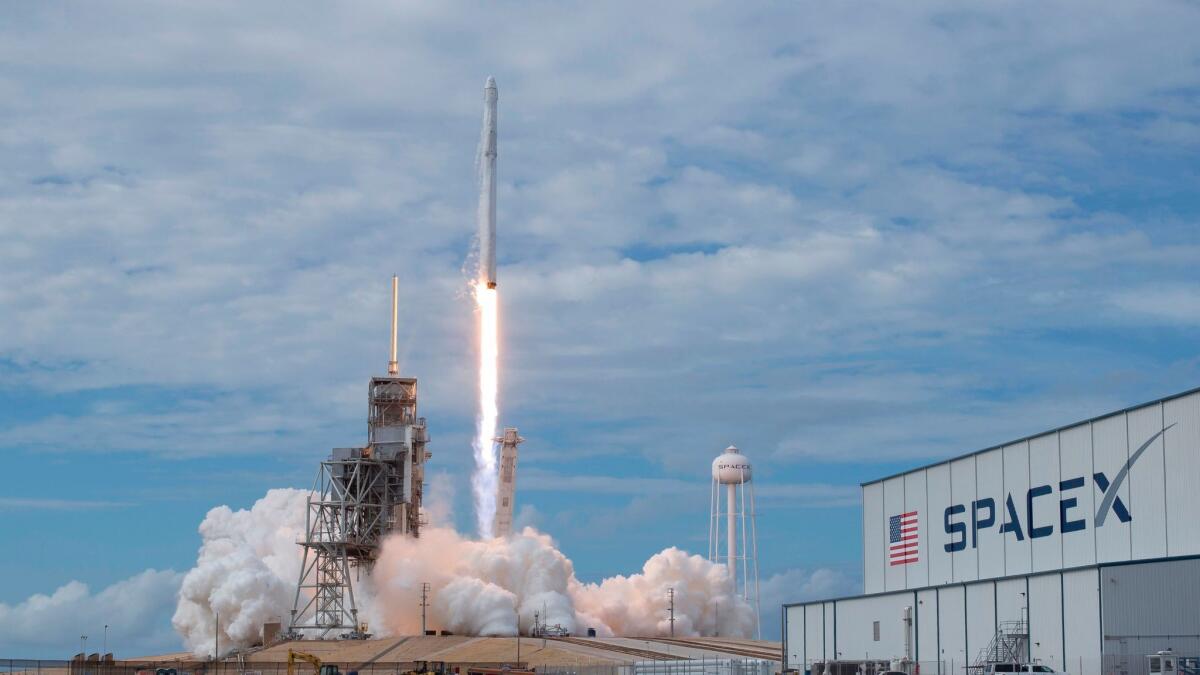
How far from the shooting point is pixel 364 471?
120 metres

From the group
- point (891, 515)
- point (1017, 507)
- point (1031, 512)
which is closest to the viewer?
point (1031, 512)

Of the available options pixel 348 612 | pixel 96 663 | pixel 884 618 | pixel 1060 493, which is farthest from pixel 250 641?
pixel 1060 493

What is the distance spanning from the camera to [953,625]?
68.4 meters

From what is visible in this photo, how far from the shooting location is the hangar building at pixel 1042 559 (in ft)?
188

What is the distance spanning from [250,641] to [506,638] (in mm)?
22356

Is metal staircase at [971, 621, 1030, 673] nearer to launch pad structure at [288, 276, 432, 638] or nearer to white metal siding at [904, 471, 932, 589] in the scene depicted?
white metal siding at [904, 471, 932, 589]

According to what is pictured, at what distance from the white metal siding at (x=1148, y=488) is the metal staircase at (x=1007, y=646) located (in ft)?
18.2

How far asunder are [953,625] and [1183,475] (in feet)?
43.6

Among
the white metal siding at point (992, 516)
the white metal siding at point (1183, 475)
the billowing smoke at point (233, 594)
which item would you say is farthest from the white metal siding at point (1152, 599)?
the billowing smoke at point (233, 594)

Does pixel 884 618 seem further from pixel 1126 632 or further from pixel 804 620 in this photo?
pixel 1126 632

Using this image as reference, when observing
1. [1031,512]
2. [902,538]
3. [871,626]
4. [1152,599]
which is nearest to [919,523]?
[902,538]

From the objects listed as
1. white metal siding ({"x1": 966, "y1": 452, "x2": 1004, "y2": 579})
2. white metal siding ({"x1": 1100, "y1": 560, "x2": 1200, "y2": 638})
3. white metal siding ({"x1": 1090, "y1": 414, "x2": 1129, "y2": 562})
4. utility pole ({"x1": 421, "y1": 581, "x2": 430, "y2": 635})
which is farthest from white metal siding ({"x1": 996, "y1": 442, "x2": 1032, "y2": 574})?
utility pole ({"x1": 421, "y1": 581, "x2": 430, "y2": 635})

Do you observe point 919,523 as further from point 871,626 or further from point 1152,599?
point 1152,599

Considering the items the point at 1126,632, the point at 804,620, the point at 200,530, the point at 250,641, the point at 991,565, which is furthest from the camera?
the point at 200,530
